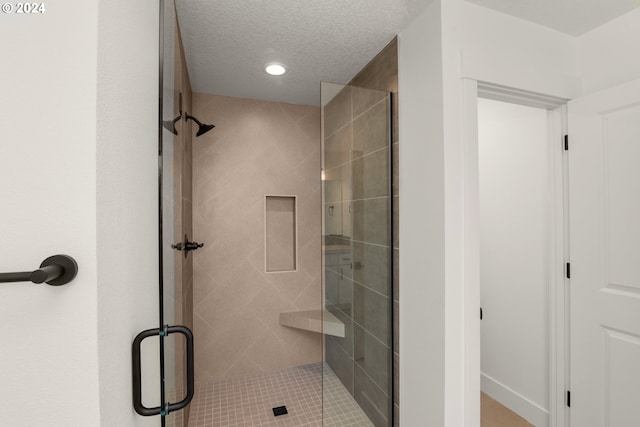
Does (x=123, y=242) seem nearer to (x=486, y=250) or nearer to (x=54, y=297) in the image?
(x=54, y=297)

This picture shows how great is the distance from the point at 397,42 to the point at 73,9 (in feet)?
5.84

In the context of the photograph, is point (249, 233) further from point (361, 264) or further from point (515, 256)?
point (515, 256)

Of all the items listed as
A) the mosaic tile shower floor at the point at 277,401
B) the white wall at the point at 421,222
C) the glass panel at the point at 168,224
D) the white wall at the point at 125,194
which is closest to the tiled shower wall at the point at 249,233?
the mosaic tile shower floor at the point at 277,401

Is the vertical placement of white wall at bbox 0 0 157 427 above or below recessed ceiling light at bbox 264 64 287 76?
below

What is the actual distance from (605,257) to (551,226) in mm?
347

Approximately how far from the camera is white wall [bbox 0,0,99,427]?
0.51 meters

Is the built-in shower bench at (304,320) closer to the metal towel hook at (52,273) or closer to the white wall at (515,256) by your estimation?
the white wall at (515,256)

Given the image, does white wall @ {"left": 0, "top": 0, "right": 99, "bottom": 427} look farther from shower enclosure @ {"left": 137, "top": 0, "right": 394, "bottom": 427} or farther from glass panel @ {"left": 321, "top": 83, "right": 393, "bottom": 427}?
glass panel @ {"left": 321, "top": 83, "right": 393, "bottom": 427}

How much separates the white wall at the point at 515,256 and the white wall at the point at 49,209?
242cm

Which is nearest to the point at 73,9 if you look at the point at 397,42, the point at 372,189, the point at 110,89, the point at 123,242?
the point at 110,89

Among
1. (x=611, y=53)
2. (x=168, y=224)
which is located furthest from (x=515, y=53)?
(x=168, y=224)

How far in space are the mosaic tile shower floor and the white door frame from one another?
89 cm

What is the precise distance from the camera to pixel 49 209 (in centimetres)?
53

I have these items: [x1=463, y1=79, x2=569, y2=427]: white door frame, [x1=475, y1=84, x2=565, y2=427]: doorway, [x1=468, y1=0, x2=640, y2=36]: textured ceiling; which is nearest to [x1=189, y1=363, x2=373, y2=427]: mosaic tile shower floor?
[x1=463, y1=79, x2=569, y2=427]: white door frame
